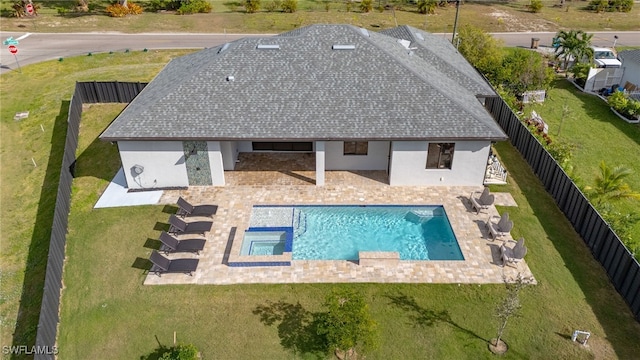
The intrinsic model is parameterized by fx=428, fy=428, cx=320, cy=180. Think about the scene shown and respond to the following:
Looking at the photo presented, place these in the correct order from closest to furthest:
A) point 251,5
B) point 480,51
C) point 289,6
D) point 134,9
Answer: point 480,51, point 134,9, point 289,6, point 251,5

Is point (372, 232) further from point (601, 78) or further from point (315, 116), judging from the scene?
point (601, 78)

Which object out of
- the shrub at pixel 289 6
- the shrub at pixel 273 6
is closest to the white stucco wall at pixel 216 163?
the shrub at pixel 289 6

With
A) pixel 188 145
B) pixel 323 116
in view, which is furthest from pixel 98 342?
pixel 323 116

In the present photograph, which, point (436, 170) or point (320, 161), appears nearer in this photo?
point (320, 161)

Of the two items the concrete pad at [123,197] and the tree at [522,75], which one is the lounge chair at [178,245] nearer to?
the concrete pad at [123,197]

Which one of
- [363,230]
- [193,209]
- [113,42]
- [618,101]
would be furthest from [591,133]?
[113,42]
